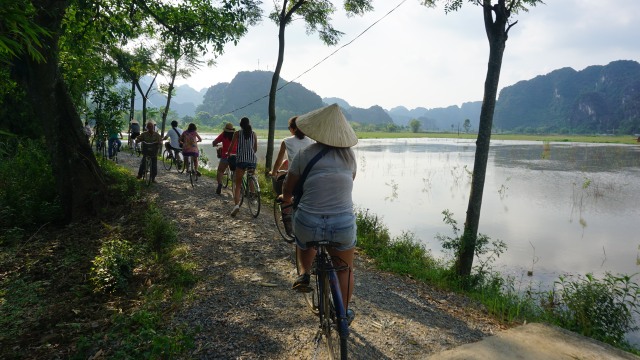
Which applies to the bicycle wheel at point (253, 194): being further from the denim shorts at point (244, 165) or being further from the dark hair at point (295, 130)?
the dark hair at point (295, 130)

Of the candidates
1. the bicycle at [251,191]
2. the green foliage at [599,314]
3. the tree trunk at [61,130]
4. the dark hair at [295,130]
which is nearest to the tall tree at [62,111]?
the tree trunk at [61,130]

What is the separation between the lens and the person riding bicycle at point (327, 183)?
9.83 ft

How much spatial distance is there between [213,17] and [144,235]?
20.5 feet

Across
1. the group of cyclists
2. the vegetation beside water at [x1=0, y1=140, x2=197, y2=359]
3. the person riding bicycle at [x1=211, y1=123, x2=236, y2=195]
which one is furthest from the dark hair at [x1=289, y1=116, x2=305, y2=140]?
the person riding bicycle at [x1=211, y1=123, x2=236, y2=195]

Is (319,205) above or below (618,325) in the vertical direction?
above

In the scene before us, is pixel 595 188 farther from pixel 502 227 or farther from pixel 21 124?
pixel 21 124

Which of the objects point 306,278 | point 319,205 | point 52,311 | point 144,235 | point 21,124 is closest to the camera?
point 319,205

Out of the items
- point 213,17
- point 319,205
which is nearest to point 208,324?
point 319,205

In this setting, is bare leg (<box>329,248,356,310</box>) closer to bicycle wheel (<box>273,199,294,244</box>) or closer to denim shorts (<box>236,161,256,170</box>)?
bicycle wheel (<box>273,199,294,244</box>)

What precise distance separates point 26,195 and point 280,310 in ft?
24.7

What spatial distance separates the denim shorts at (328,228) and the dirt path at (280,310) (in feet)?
4.51

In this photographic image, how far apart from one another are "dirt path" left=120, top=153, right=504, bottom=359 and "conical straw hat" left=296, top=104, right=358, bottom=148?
2226 mm

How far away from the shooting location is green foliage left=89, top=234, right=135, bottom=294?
16.5ft

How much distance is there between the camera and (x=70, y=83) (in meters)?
12.4
